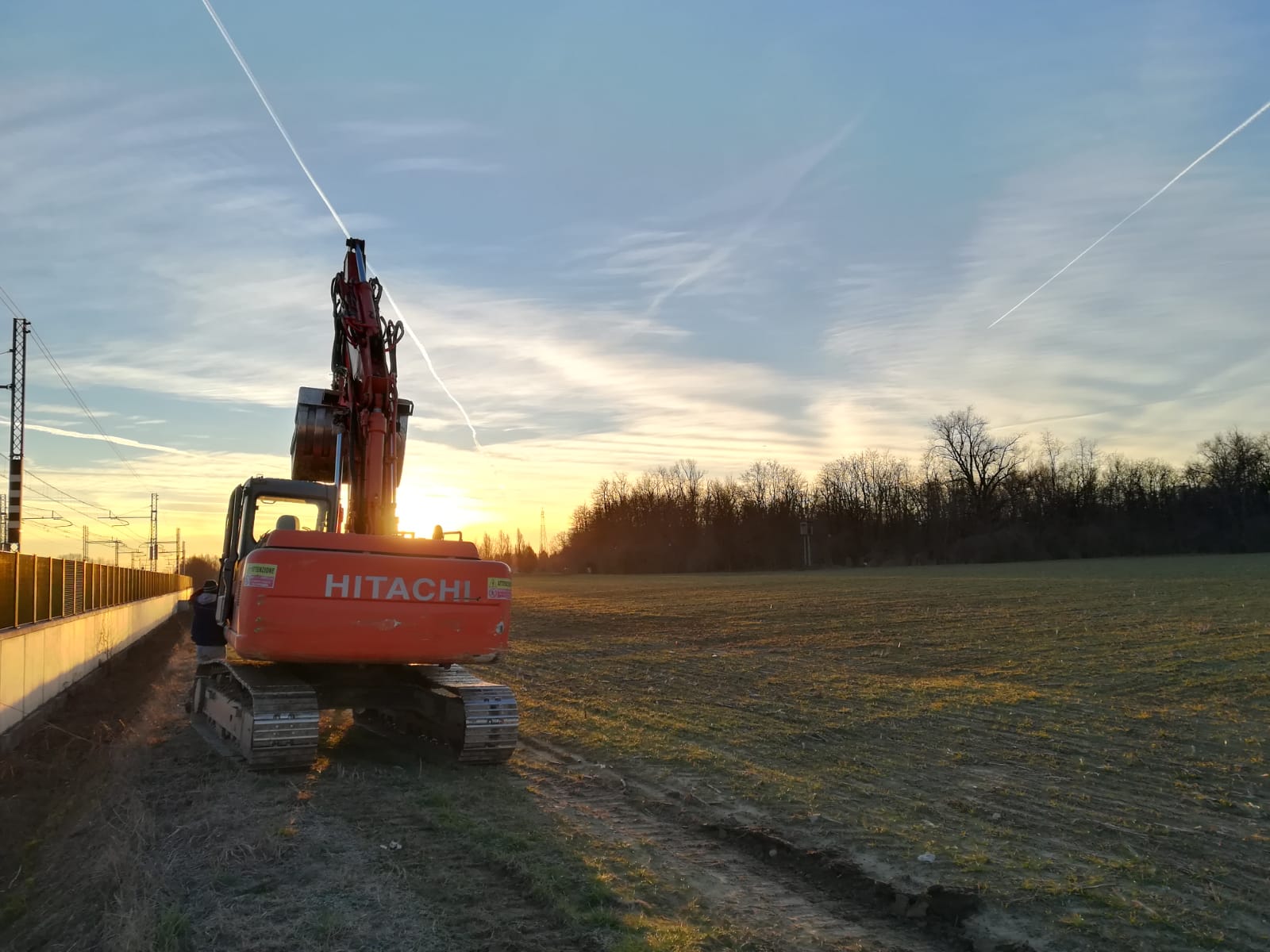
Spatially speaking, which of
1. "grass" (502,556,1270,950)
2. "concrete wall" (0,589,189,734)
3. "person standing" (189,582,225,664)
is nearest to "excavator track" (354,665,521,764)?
"grass" (502,556,1270,950)

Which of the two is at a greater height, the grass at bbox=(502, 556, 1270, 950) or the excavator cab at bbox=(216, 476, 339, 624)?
the excavator cab at bbox=(216, 476, 339, 624)

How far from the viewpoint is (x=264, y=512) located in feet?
35.0

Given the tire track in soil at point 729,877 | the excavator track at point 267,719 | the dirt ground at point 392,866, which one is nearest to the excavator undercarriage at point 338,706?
the excavator track at point 267,719

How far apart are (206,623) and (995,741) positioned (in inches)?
393

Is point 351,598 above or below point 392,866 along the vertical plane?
above

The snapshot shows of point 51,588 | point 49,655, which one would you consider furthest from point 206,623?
point 51,588

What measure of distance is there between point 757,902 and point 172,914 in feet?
11.0

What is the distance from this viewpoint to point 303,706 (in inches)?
340

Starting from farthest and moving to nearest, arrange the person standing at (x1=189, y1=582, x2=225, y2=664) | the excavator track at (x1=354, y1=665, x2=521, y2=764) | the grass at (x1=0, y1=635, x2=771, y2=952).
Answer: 1. the person standing at (x1=189, y1=582, x2=225, y2=664)
2. the excavator track at (x1=354, y1=665, x2=521, y2=764)
3. the grass at (x1=0, y1=635, x2=771, y2=952)

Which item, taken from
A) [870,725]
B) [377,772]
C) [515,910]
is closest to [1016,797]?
[870,725]

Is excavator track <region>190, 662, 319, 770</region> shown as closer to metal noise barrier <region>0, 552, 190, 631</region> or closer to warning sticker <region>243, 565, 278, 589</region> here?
warning sticker <region>243, 565, 278, 589</region>

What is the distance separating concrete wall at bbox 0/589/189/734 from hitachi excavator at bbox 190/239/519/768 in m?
2.59

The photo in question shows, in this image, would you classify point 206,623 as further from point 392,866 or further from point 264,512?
point 392,866

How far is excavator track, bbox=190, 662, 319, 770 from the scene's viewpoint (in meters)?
8.34
